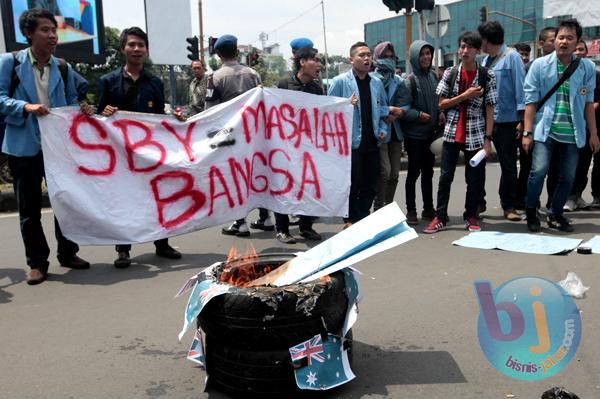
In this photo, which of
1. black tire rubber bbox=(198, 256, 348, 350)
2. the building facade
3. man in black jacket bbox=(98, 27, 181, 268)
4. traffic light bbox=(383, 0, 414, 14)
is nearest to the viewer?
black tire rubber bbox=(198, 256, 348, 350)

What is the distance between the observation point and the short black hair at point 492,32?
20.7 feet

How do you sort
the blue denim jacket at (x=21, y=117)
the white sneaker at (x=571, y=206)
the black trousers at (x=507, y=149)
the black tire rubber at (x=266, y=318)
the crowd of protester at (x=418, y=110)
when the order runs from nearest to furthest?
the black tire rubber at (x=266, y=318), the blue denim jacket at (x=21, y=117), the crowd of protester at (x=418, y=110), the black trousers at (x=507, y=149), the white sneaker at (x=571, y=206)

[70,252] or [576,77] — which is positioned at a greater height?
[576,77]

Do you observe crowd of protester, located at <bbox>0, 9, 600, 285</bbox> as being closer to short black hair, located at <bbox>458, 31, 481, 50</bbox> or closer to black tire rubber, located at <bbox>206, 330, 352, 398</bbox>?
short black hair, located at <bbox>458, 31, 481, 50</bbox>

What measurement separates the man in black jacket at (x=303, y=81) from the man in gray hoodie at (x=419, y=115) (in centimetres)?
99

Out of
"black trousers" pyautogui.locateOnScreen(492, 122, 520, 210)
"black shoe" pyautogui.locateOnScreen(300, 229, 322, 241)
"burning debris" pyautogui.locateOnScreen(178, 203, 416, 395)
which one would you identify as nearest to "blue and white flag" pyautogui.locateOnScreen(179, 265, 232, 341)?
"burning debris" pyautogui.locateOnScreen(178, 203, 416, 395)

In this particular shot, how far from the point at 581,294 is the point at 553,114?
94.5 inches

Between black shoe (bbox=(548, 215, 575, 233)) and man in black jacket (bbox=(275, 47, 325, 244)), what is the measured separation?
2323mm

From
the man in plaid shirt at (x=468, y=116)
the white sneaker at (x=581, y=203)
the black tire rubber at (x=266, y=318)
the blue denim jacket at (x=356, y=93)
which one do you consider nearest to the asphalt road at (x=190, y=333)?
the black tire rubber at (x=266, y=318)

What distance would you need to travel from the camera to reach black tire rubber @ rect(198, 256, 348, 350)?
2646mm

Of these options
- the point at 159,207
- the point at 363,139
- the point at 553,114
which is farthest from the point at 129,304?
the point at 553,114

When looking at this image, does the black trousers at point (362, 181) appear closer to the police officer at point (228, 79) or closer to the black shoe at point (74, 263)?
the police officer at point (228, 79)

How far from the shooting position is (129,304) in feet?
13.7

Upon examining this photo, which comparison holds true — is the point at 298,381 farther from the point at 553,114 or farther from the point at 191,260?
the point at 553,114
